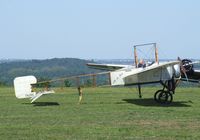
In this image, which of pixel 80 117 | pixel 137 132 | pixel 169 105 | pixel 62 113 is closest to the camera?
pixel 137 132

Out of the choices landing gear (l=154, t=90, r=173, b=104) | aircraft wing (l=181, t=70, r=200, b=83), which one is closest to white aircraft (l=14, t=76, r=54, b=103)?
landing gear (l=154, t=90, r=173, b=104)

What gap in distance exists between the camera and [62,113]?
53.2 feet

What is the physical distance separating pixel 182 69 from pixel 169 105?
177 centimetres

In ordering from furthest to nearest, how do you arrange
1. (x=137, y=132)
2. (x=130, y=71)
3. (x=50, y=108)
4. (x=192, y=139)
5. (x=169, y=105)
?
(x=130, y=71) → (x=169, y=105) → (x=50, y=108) → (x=137, y=132) → (x=192, y=139)

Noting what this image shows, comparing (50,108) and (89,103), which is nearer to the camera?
(50,108)

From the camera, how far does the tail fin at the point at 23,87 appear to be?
63.3 ft

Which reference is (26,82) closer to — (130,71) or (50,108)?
(50,108)

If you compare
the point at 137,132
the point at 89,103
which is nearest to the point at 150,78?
the point at 89,103

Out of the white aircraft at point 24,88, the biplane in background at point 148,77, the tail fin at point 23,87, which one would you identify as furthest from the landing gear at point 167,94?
the tail fin at point 23,87

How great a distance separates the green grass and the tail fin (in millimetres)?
421

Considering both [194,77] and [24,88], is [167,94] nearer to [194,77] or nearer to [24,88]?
[194,77]

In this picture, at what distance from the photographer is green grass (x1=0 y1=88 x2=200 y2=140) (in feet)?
38.6

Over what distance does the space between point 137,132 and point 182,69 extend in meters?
8.49

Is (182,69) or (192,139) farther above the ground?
(182,69)
